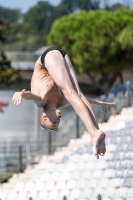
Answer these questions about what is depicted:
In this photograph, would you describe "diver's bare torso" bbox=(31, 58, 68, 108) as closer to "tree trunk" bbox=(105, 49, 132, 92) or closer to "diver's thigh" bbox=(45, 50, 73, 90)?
"diver's thigh" bbox=(45, 50, 73, 90)

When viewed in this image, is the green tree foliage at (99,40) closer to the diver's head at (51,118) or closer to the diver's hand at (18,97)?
the diver's head at (51,118)

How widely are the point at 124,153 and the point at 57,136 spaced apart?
432 cm

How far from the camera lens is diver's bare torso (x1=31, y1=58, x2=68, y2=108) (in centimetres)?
640

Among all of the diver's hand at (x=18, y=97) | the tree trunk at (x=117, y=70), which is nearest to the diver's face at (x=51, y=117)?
the diver's hand at (x=18, y=97)

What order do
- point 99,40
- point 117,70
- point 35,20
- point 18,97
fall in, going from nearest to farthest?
point 18,97
point 99,40
point 117,70
point 35,20

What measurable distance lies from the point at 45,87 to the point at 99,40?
79.6ft

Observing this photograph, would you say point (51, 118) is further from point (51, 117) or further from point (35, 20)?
point (35, 20)

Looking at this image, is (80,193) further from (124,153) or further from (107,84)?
(107,84)

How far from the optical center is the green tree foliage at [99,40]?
1202 inches

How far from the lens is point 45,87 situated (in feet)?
21.0

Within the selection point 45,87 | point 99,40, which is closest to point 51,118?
point 45,87

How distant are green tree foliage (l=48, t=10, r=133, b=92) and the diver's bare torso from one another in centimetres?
2387

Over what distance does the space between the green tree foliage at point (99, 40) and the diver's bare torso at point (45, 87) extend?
2387 centimetres

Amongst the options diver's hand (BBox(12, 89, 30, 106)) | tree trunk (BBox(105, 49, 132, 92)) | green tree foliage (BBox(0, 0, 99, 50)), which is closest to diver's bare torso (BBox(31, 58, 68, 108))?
diver's hand (BBox(12, 89, 30, 106))
